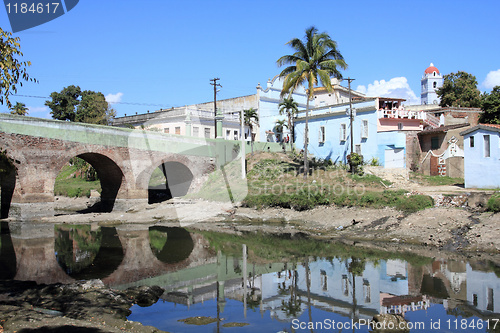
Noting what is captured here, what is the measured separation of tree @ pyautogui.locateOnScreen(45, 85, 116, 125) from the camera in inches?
2073

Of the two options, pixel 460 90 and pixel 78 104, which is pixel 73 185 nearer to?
pixel 78 104

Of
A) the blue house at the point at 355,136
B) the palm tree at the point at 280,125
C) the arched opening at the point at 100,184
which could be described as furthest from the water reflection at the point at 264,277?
the palm tree at the point at 280,125

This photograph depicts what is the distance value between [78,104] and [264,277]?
49997mm

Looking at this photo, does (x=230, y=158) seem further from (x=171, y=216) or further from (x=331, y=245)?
(x=331, y=245)

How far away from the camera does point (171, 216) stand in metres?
29.8

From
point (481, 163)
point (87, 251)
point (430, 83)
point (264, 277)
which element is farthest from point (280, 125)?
point (430, 83)

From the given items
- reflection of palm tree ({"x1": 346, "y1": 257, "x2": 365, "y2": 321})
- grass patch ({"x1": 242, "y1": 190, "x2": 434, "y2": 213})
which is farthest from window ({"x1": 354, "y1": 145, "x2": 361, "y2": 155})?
reflection of palm tree ({"x1": 346, "y1": 257, "x2": 365, "y2": 321})

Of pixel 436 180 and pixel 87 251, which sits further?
pixel 436 180

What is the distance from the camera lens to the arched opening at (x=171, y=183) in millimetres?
37906

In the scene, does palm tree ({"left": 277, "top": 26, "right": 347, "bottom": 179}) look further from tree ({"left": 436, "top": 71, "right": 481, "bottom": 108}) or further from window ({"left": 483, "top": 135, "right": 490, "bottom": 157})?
tree ({"left": 436, "top": 71, "right": 481, "bottom": 108})

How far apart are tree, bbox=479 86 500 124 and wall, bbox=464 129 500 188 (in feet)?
36.7

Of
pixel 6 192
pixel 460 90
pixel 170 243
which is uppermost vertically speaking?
pixel 460 90

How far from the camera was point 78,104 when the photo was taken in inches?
2270

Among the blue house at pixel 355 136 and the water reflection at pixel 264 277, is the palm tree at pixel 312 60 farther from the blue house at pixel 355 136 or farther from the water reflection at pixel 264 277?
the water reflection at pixel 264 277
